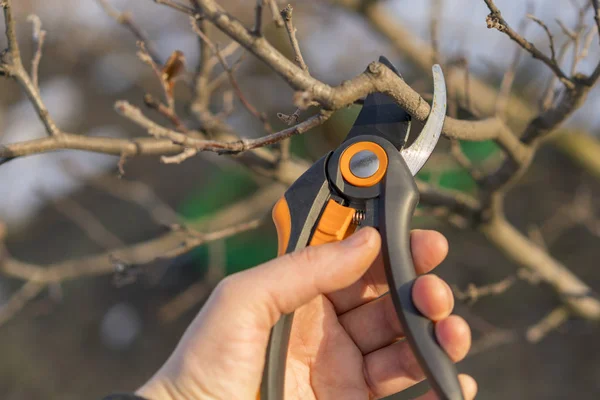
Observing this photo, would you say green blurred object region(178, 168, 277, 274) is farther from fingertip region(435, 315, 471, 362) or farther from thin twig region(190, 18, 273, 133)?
fingertip region(435, 315, 471, 362)

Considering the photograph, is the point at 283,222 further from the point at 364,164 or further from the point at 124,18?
the point at 124,18

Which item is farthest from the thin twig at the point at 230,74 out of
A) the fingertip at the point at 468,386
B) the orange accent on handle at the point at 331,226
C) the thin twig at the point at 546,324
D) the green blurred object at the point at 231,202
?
the green blurred object at the point at 231,202

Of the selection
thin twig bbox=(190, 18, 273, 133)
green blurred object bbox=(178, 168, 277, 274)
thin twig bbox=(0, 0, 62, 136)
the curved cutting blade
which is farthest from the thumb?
green blurred object bbox=(178, 168, 277, 274)

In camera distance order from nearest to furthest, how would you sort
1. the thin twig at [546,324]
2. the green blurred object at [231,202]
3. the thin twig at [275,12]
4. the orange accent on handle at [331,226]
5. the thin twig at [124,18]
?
the thin twig at [275,12]
the orange accent on handle at [331,226]
the thin twig at [124,18]
the thin twig at [546,324]
the green blurred object at [231,202]

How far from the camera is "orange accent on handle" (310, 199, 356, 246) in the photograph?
4.24 ft

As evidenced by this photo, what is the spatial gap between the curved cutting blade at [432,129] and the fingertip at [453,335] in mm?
398

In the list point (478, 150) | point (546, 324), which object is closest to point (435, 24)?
point (546, 324)

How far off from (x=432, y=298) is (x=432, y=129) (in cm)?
40

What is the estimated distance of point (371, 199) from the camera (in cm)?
129

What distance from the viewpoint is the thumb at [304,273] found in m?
1.19

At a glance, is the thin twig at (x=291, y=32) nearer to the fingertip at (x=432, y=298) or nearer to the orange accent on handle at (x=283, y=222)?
the orange accent on handle at (x=283, y=222)

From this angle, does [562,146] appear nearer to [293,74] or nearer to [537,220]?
[537,220]

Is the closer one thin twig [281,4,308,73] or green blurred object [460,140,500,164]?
thin twig [281,4,308,73]

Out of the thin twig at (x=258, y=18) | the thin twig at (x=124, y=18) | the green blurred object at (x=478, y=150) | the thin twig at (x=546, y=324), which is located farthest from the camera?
the green blurred object at (x=478, y=150)
